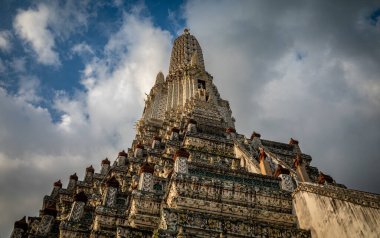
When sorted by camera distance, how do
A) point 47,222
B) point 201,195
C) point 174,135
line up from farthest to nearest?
1. point 174,135
2. point 47,222
3. point 201,195

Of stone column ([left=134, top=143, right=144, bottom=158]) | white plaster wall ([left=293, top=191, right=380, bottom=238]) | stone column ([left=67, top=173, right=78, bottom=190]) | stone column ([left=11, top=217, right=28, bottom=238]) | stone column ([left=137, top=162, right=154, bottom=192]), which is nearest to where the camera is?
white plaster wall ([left=293, top=191, right=380, bottom=238])

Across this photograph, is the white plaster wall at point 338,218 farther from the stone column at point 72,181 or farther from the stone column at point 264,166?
the stone column at point 72,181

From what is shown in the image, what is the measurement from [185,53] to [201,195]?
41.8 m

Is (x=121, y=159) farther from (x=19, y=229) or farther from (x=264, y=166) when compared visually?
(x=264, y=166)

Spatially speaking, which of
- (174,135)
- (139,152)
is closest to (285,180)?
(174,135)

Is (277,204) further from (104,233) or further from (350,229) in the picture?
(104,233)

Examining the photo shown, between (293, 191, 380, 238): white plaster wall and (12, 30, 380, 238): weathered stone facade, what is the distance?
13cm

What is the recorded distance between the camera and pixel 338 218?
10430 mm

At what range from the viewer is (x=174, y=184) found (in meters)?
13.1

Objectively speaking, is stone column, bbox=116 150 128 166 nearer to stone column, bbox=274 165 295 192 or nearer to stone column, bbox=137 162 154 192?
stone column, bbox=137 162 154 192

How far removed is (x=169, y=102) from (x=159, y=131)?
7.06 metres

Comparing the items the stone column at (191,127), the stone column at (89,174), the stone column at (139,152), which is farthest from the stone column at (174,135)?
the stone column at (89,174)

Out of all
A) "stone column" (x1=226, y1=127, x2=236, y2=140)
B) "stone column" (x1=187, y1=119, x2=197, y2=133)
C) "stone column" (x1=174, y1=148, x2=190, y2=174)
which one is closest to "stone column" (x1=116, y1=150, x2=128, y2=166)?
"stone column" (x1=187, y1=119, x2=197, y2=133)

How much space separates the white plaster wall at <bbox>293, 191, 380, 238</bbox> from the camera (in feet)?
32.6
